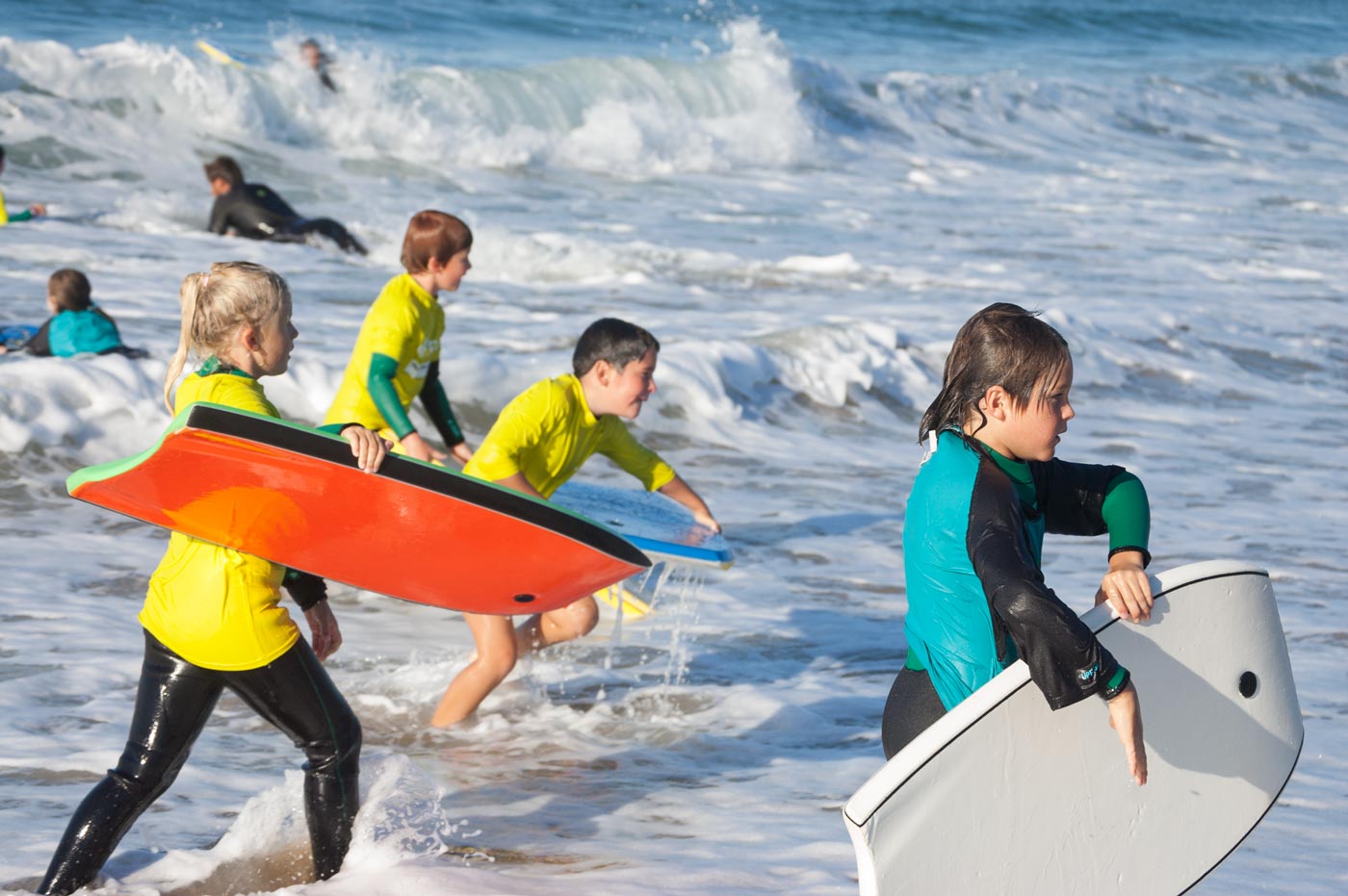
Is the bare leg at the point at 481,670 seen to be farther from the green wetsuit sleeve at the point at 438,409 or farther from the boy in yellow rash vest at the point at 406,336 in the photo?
the green wetsuit sleeve at the point at 438,409

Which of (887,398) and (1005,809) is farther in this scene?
(887,398)

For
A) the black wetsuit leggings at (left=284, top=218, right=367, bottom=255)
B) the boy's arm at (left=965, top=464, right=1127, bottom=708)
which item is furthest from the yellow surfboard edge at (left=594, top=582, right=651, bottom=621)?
the black wetsuit leggings at (left=284, top=218, right=367, bottom=255)

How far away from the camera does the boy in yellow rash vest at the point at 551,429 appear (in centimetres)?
466

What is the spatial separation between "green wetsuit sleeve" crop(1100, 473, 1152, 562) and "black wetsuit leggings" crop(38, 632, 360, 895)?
1667 millimetres

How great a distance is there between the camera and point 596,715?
505 cm

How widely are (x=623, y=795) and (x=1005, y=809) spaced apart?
6.40 ft

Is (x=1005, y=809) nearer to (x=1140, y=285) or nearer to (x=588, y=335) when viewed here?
(x=588, y=335)

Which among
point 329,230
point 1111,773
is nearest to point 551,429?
point 1111,773

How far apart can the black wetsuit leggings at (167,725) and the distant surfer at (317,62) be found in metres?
19.0

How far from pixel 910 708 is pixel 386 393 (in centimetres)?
314

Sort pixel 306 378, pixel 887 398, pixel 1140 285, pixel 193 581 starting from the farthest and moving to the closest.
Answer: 1. pixel 1140 285
2. pixel 887 398
3. pixel 306 378
4. pixel 193 581

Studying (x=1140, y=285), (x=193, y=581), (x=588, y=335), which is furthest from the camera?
(x=1140, y=285)

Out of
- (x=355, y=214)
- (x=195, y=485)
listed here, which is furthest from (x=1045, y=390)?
(x=355, y=214)

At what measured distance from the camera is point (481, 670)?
185 inches
